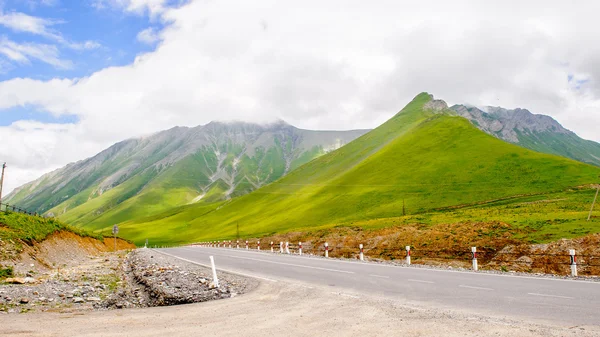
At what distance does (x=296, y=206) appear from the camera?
463 feet

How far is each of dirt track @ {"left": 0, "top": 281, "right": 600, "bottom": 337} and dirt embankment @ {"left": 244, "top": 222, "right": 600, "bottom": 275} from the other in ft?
52.6

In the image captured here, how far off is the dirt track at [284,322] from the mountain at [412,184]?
57.6 m

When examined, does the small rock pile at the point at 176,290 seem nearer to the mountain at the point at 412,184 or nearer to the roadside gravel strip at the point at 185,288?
the roadside gravel strip at the point at 185,288

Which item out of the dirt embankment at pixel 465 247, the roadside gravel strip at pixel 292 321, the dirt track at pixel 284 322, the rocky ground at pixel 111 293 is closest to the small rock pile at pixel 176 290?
the rocky ground at pixel 111 293

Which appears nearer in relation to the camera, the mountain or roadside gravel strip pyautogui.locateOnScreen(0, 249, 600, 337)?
roadside gravel strip pyautogui.locateOnScreen(0, 249, 600, 337)

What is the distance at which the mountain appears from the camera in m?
99.9

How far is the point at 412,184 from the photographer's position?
12100 cm

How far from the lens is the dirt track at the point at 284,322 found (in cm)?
846

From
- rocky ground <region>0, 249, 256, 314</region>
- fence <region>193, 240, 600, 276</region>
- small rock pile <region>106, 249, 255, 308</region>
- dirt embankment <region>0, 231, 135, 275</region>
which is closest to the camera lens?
rocky ground <region>0, 249, 256, 314</region>

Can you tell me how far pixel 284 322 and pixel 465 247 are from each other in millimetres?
36557

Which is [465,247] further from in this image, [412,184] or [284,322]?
[412,184]

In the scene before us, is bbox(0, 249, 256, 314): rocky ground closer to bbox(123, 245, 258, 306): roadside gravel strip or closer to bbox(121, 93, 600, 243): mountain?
bbox(123, 245, 258, 306): roadside gravel strip

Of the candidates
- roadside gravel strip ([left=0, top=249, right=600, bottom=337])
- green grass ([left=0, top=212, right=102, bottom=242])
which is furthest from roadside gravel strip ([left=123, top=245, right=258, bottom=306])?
green grass ([left=0, top=212, right=102, bottom=242])

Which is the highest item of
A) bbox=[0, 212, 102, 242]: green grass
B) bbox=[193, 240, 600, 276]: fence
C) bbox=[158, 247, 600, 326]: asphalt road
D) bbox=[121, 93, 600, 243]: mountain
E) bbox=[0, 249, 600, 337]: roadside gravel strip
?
bbox=[121, 93, 600, 243]: mountain
